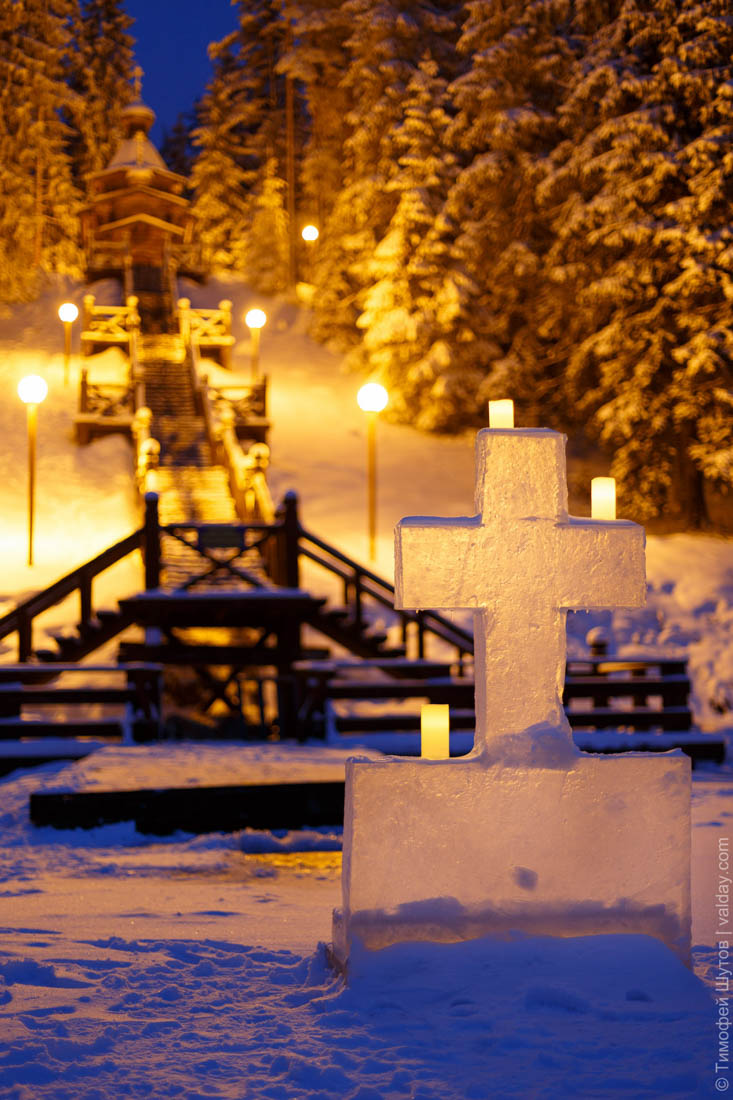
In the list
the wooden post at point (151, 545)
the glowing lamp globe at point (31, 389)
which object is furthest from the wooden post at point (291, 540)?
the glowing lamp globe at point (31, 389)

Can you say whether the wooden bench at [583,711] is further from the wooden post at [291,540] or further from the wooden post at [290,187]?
the wooden post at [290,187]

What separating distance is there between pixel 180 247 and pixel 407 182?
21.1 m

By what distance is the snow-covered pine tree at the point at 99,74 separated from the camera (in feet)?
170

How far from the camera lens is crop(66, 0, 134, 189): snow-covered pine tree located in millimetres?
51938

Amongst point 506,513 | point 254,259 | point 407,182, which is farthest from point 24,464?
point 506,513

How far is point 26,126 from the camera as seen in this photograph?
4031cm

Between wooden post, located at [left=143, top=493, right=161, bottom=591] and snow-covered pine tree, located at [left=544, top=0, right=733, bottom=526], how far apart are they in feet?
37.6

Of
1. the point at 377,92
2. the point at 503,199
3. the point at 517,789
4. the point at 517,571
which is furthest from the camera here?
the point at 377,92

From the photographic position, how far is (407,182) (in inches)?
1198

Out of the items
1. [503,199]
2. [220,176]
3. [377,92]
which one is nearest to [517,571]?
[503,199]

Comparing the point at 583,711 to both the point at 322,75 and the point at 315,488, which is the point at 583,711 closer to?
the point at 315,488

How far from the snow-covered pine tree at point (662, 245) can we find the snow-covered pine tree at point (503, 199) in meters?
3.45

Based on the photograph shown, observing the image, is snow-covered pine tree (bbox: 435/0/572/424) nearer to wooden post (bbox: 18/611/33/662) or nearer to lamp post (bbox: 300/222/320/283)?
lamp post (bbox: 300/222/320/283)

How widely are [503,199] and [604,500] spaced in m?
26.4
